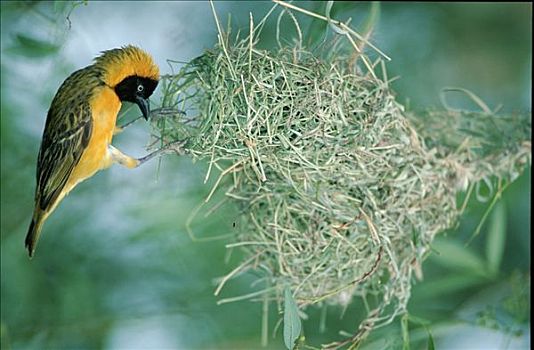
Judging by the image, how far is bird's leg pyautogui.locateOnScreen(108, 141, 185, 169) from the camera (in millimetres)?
1284

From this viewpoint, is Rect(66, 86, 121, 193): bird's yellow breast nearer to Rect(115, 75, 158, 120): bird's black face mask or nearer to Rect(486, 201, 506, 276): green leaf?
Rect(115, 75, 158, 120): bird's black face mask

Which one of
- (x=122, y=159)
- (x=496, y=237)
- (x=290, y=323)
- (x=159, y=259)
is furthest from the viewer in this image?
(x=159, y=259)

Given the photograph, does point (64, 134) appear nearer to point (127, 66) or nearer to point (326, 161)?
point (127, 66)

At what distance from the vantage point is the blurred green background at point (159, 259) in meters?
1.72

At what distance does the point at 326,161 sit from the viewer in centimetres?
130

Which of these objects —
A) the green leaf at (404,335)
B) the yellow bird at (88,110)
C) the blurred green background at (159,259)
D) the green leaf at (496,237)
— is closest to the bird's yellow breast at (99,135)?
the yellow bird at (88,110)

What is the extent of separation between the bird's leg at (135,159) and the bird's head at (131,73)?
59 millimetres

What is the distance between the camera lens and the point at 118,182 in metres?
1.88

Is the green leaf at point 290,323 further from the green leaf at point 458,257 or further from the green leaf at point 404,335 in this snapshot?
the green leaf at point 458,257

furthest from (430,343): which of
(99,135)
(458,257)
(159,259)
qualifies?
(159,259)

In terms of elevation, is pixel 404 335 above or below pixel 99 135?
below

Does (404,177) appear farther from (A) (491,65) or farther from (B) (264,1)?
(A) (491,65)

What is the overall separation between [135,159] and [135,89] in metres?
0.18

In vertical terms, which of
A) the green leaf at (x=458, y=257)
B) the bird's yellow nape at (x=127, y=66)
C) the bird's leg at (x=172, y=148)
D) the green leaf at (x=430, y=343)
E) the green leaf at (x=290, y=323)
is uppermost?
the bird's yellow nape at (x=127, y=66)
